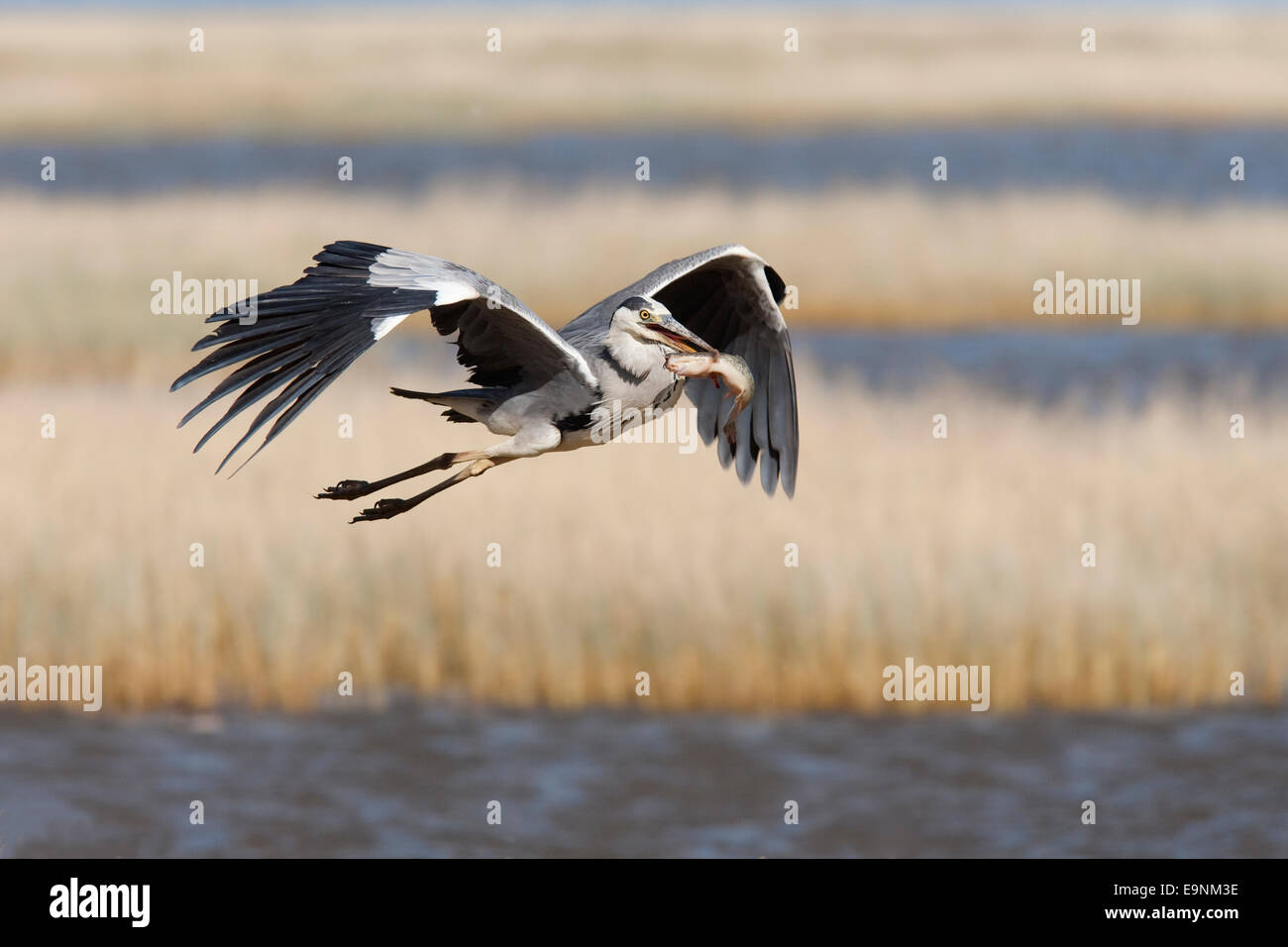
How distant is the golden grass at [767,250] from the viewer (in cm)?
2291

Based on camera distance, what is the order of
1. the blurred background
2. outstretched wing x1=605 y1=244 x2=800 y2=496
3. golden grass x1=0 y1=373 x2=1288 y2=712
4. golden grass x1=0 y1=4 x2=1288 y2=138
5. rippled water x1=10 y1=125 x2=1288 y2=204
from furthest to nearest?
golden grass x1=0 y1=4 x2=1288 y2=138
rippled water x1=10 y1=125 x2=1288 y2=204
golden grass x1=0 y1=373 x2=1288 y2=712
the blurred background
outstretched wing x1=605 y1=244 x2=800 y2=496

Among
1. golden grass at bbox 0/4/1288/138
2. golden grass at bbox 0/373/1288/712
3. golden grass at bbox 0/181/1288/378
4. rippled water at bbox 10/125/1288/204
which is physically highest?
golden grass at bbox 0/4/1288/138

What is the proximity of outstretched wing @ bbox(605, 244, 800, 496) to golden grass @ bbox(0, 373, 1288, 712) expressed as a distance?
7066 millimetres

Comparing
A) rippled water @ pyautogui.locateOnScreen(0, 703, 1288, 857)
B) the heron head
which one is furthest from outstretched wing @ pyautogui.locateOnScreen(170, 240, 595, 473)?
rippled water @ pyautogui.locateOnScreen(0, 703, 1288, 857)

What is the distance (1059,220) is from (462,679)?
52.9 feet

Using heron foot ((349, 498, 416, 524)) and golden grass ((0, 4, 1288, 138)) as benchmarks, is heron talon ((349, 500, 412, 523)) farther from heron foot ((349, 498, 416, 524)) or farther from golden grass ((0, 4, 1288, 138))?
golden grass ((0, 4, 1288, 138))

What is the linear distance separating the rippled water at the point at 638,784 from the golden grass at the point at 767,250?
9.90 metres

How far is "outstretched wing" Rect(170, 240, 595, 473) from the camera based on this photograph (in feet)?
11.7

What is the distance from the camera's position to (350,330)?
372cm

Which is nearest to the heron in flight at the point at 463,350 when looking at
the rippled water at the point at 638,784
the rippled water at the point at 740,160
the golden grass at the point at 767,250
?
the rippled water at the point at 638,784

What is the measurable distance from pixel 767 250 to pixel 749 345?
19598 millimetres

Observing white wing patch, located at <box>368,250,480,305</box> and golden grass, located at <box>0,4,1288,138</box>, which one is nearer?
white wing patch, located at <box>368,250,480,305</box>

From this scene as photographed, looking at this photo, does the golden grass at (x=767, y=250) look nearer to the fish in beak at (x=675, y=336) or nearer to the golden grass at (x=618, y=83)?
the fish in beak at (x=675, y=336)

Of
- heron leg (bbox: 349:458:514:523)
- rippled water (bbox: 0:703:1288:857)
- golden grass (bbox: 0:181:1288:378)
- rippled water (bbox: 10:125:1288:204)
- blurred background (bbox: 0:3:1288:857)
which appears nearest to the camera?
heron leg (bbox: 349:458:514:523)
